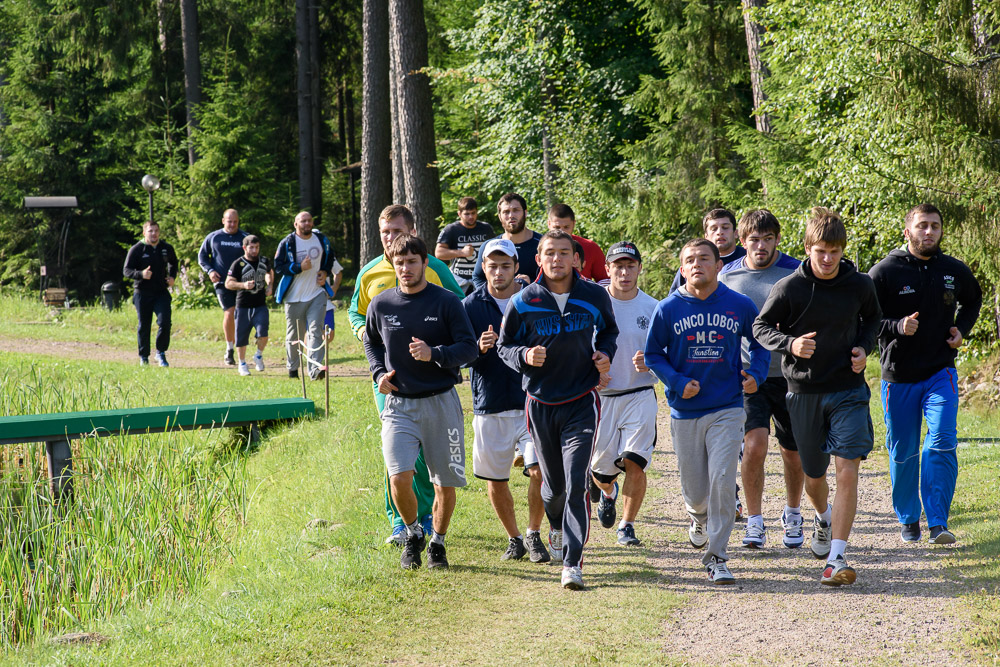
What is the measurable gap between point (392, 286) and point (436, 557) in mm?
1858

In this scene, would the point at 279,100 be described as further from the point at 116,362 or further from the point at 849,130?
the point at 849,130

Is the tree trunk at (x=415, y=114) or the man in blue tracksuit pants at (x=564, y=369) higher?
the tree trunk at (x=415, y=114)

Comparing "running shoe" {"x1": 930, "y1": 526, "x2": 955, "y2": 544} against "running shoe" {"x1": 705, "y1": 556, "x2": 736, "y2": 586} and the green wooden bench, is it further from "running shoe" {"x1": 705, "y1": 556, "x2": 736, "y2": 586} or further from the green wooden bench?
the green wooden bench

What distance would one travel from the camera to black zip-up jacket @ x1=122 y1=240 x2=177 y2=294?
14359 millimetres

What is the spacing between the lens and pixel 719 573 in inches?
231

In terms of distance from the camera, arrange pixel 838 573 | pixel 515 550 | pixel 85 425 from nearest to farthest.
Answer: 1. pixel 838 573
2. pixel 515 550
3. pixel 85 425

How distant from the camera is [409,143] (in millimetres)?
19656

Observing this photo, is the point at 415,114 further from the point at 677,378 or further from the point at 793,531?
the point at 677,378

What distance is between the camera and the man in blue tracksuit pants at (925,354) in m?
6.48

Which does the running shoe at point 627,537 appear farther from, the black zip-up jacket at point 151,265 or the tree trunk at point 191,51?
the tree trunk at point 191,51

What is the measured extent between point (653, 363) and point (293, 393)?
785cm

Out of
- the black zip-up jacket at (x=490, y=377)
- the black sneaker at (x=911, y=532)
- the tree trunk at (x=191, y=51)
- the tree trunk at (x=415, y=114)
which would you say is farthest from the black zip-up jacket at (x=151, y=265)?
the tree trunk at (x=191, y=51)

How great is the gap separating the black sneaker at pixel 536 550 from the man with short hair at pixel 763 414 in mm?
1354

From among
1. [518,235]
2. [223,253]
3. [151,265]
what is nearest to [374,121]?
[223,253]
